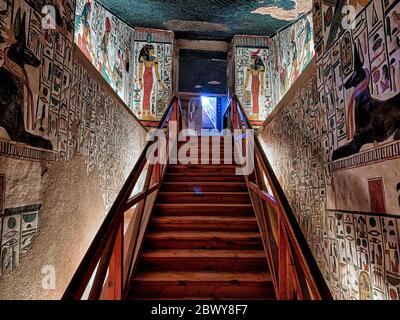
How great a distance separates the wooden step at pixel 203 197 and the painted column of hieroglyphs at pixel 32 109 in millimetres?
1433

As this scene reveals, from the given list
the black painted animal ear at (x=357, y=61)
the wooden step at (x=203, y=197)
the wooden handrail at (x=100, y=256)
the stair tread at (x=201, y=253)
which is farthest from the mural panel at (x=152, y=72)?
the black painted animal ear at (x=357, y=61)

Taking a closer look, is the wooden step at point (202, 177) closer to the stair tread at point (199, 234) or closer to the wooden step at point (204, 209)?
the wooden step at point (204, 209)

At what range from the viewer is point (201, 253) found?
258cm

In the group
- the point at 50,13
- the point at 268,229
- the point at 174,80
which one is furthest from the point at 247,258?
the point at 174,80

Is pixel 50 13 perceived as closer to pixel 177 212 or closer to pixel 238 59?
pixel 177 212

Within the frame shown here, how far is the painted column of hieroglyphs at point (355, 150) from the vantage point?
1175mm

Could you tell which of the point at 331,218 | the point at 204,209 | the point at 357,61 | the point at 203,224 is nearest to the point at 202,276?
the point at 203,224

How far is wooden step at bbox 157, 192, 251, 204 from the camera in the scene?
3469mm

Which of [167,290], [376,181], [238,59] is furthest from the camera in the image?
[238,59]

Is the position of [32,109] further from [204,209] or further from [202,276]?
[204,209]

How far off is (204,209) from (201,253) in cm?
71

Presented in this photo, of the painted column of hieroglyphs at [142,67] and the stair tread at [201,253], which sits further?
the painted column of hieroglyphs at [142,67]

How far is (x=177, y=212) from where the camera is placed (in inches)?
128
